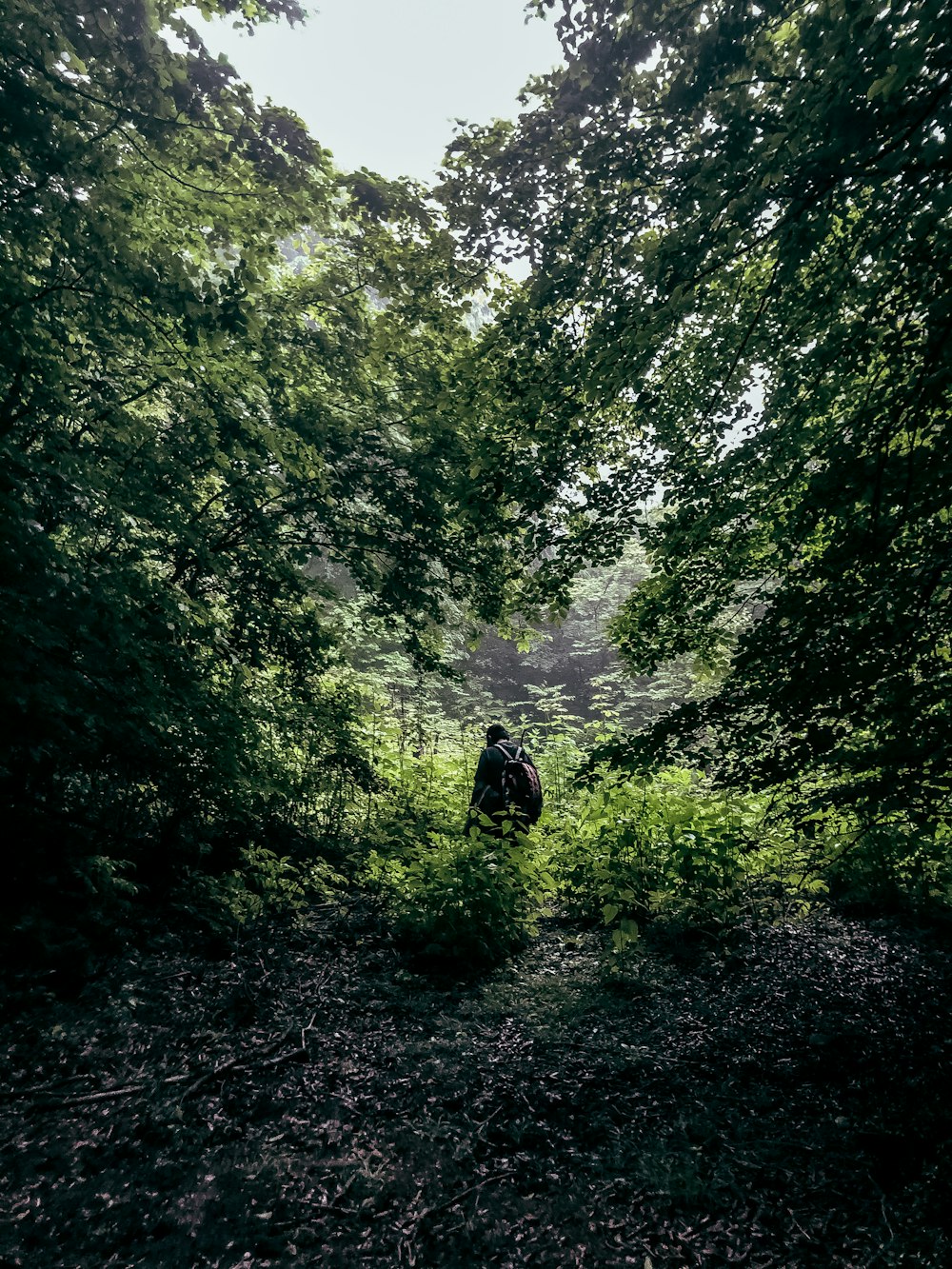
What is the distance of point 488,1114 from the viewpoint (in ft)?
11.3

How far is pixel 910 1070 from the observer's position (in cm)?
335

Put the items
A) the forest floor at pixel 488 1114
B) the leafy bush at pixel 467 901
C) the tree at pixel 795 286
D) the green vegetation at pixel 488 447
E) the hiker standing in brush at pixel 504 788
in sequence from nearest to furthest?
the forest floor at pixel 488 1114, the tree at pixel 795 286, the green vegetation at pixel 488 447, the leafy bush at pixel 467 901, the hiker standing in brush at pixel 504 788

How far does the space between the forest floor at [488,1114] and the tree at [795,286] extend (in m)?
1.75

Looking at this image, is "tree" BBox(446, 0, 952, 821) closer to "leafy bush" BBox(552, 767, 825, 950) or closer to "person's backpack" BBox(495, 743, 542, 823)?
"leafy bush" BBox(552, 767, 825, 950)

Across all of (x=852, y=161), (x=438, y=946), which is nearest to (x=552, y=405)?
(x=852, y=161)

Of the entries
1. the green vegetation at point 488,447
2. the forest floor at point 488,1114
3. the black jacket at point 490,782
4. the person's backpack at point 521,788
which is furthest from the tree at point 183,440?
the person's backpack at point 521,788

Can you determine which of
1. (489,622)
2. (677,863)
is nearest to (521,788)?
(677,863)

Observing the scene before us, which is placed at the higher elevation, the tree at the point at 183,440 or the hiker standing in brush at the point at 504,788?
the tree at the point at 183,440

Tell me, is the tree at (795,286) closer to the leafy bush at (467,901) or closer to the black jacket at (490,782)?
the leafy bush at (467,901)

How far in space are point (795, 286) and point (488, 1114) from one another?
228 inches

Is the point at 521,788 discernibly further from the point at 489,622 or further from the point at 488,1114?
the point at 488,1114

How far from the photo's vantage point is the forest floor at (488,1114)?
98.2 inches

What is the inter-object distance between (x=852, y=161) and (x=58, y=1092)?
6504mm

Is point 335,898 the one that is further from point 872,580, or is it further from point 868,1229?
point 872,580
